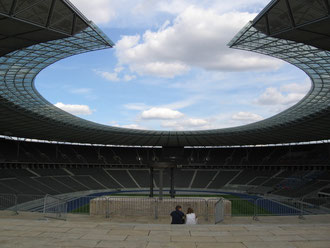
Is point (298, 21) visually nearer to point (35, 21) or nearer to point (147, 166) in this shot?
point (35, 21)

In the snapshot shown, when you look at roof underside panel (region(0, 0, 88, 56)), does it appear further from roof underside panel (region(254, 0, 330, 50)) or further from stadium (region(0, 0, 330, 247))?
roof underside panel (region(254, 0, 330, 50))

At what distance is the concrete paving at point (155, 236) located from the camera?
8.23 metres

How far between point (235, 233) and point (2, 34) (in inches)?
614

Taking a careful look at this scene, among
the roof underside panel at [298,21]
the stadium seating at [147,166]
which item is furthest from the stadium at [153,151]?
the stadium seating at [147,166]

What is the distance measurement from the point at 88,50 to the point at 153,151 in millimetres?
61063

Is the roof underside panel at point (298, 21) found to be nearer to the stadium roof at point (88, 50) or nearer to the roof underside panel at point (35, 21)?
the stadium roof at point (88, 50)

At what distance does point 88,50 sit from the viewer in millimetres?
26000

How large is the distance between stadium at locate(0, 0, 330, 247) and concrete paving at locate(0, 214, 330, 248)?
172 mm

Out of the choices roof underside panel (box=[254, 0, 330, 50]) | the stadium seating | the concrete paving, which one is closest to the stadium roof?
A: roof underside panel (box=[254, 0, 330, 50])

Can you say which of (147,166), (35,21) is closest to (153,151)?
(147,166)

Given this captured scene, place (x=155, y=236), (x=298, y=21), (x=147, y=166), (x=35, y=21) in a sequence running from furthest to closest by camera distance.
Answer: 1. (x=147, y=166)
2. (x=35, y=21)
3. (x=298, y=21)
4. (x=155, y=236)

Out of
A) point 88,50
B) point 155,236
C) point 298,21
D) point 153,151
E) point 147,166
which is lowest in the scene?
point 155,236

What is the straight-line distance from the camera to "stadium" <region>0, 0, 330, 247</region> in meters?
16.0

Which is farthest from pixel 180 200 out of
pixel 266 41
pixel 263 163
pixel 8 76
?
pixel 263 163
